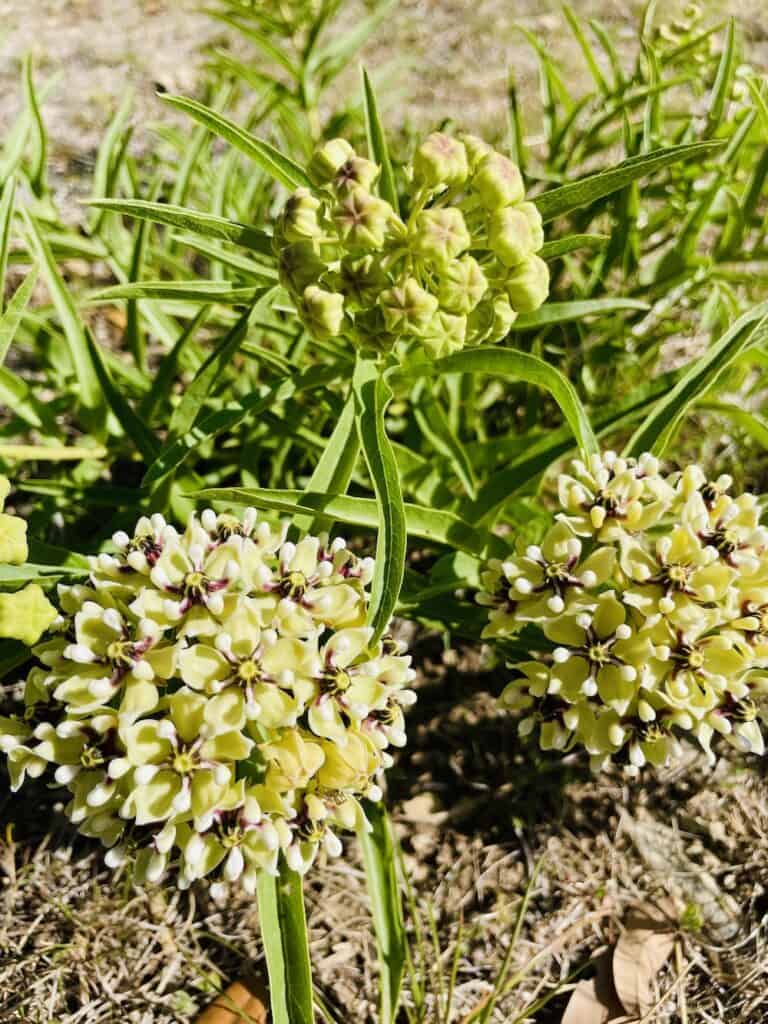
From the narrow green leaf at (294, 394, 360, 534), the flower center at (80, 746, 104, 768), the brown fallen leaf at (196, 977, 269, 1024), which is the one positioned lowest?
the brown fallen leaf at (196, 977, 269, 1024)

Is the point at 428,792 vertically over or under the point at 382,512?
under

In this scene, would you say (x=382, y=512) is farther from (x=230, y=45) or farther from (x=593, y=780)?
(x=230, y=45)

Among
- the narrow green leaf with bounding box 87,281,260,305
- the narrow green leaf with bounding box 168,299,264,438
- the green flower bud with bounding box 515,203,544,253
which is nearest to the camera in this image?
the green flower bud with bounding box 515,203,544,253

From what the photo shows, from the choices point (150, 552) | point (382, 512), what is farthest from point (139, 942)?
point (382, 512)

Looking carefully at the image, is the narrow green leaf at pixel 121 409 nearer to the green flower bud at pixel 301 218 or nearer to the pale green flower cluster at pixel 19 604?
the pale green flower cluster at pixel 19 604

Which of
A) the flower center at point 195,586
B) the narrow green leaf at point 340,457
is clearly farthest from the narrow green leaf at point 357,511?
the flower center at point 195,586

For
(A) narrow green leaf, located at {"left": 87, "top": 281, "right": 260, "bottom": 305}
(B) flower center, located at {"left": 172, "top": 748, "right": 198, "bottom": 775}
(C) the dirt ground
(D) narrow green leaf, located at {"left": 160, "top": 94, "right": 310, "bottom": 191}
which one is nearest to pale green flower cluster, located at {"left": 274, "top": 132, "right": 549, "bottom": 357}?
(D) narrow green leaf, located at {"left": 160, "top": 94, "right": 310, "bottom": 191}

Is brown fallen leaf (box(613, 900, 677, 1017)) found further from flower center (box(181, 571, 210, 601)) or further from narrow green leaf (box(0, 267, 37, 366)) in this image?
narrow green leaf (box(0, 267, 37, 366))
